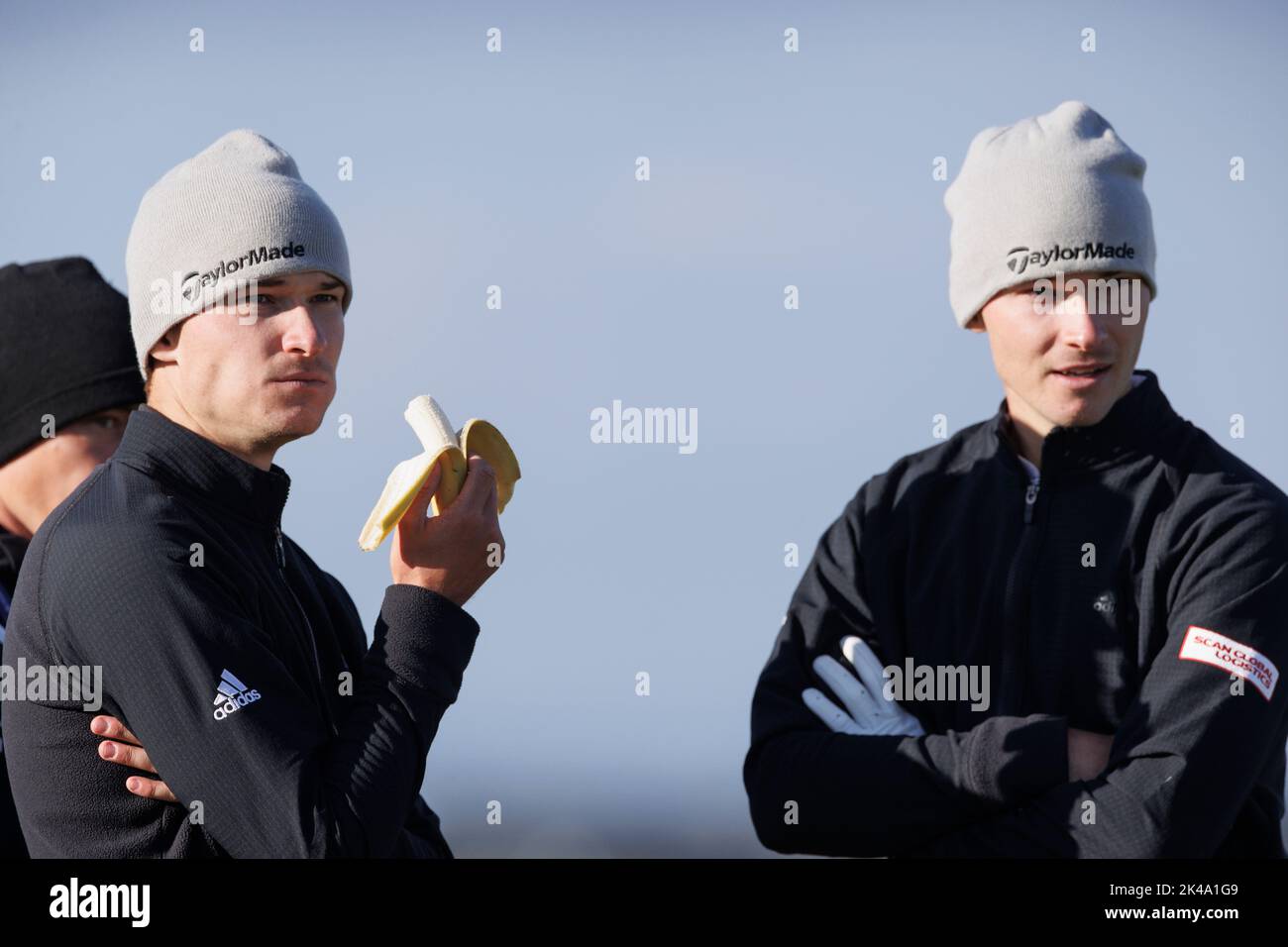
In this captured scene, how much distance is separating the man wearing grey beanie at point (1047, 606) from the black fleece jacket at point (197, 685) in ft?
4.48

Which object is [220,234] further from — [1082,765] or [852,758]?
[1082,765]

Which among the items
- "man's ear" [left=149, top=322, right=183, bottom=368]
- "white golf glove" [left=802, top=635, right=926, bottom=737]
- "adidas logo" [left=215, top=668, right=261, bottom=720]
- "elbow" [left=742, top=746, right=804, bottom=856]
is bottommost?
"elbow" [left=742, top=746, right=804, bottom=856]

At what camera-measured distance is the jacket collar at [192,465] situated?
12.2 feet

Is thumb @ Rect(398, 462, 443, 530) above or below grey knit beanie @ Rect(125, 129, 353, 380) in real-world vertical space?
below

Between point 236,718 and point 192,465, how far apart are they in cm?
71

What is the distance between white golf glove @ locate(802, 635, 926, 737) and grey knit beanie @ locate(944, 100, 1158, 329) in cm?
110

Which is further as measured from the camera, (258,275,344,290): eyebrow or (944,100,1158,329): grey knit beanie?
(944,100,1158,329): grey knit beanie

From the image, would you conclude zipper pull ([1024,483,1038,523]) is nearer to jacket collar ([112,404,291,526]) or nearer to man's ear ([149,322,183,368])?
jacket collar ([112,404,291,526])

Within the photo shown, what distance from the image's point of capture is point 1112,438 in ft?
14.9

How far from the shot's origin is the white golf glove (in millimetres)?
4531

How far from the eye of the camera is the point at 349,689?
12.9ft

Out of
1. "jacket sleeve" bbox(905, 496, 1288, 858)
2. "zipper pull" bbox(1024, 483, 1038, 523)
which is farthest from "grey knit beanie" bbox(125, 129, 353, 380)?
"jacket sleeve" bbox(905, 496, 1288, 858)
